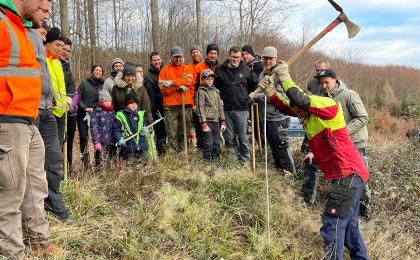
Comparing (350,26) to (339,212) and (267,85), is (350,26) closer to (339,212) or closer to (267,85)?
(267,85)

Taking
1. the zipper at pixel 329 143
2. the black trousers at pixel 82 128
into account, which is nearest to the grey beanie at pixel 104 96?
the black trousers at pixel 82 128

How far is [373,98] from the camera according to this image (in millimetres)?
25109

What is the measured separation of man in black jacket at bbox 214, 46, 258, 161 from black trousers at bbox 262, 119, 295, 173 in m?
0.45

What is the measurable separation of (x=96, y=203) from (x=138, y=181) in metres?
0.88

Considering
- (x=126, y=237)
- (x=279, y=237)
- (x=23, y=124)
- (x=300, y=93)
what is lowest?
(x=279, y=237)

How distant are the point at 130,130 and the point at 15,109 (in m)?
3.20

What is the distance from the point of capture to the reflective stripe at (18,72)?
2.83 m

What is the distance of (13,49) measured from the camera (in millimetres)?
2881

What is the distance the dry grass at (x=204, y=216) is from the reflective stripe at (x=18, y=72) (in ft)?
5.27

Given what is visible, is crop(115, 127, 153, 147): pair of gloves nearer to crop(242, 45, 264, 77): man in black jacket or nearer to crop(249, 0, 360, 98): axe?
crop(242, 45, 264, 77): man in black jacket

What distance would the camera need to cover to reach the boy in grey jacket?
21.7ft

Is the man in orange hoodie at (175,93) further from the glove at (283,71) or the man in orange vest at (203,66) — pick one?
the glove at (283,71)

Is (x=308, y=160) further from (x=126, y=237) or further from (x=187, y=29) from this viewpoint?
(x=187, y=29)

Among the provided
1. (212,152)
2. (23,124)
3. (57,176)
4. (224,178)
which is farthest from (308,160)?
(23,124)
